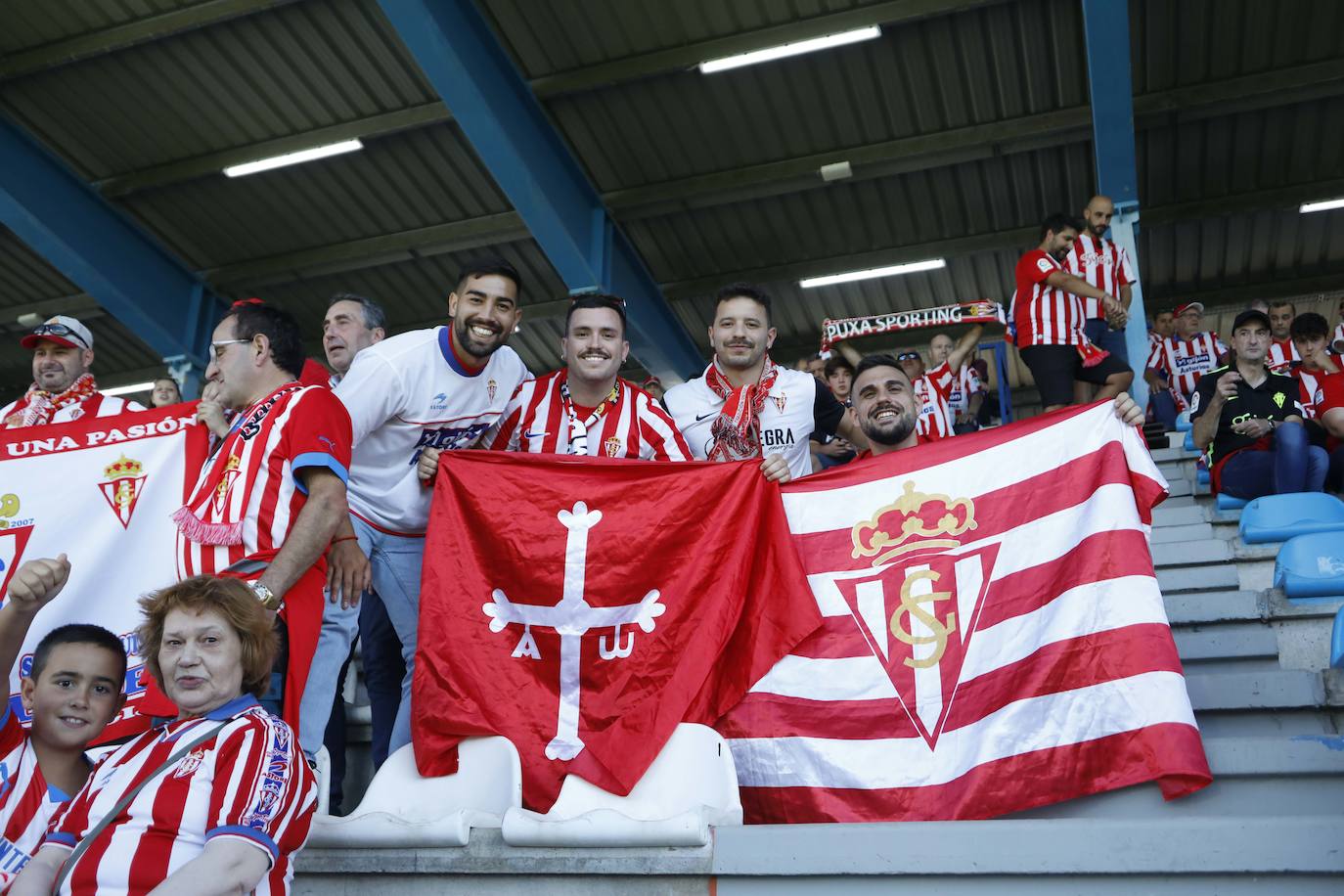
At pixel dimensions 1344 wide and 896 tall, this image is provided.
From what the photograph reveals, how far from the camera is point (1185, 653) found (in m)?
3.67

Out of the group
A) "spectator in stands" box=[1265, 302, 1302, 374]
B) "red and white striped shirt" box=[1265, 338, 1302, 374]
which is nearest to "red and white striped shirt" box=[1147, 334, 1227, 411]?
"spectator in stands" box=[1265, 302, 1302, 374]

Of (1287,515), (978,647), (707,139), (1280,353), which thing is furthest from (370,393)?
(1280,353)

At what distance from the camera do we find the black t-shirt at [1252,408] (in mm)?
5465

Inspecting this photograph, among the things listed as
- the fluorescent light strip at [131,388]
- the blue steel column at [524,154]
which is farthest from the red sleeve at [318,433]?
the fluorescent light strip at [131,388]

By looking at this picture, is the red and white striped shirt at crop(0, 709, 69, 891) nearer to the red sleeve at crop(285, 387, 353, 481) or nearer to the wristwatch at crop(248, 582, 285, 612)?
the wristwatch at crop(248, 582, 285, 612)

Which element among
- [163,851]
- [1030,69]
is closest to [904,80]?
[1030,69]

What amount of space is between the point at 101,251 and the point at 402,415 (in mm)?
8266

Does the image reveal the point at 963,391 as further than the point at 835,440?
Yes

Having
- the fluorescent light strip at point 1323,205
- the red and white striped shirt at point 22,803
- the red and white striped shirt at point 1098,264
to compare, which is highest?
the fluorescent light strip at point 1323,205

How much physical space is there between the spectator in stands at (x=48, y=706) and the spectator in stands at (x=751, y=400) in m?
2.30

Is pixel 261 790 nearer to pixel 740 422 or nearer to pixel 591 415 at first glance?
pixel 591 415

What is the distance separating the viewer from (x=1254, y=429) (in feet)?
17.6

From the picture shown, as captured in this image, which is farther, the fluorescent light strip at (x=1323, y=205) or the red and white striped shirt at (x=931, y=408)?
the fluorescent light strip at (x=1323, y=205)

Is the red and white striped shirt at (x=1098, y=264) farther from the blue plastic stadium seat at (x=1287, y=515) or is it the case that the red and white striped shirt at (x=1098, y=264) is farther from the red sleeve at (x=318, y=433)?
the red sleeve at (x=318, y=433)
